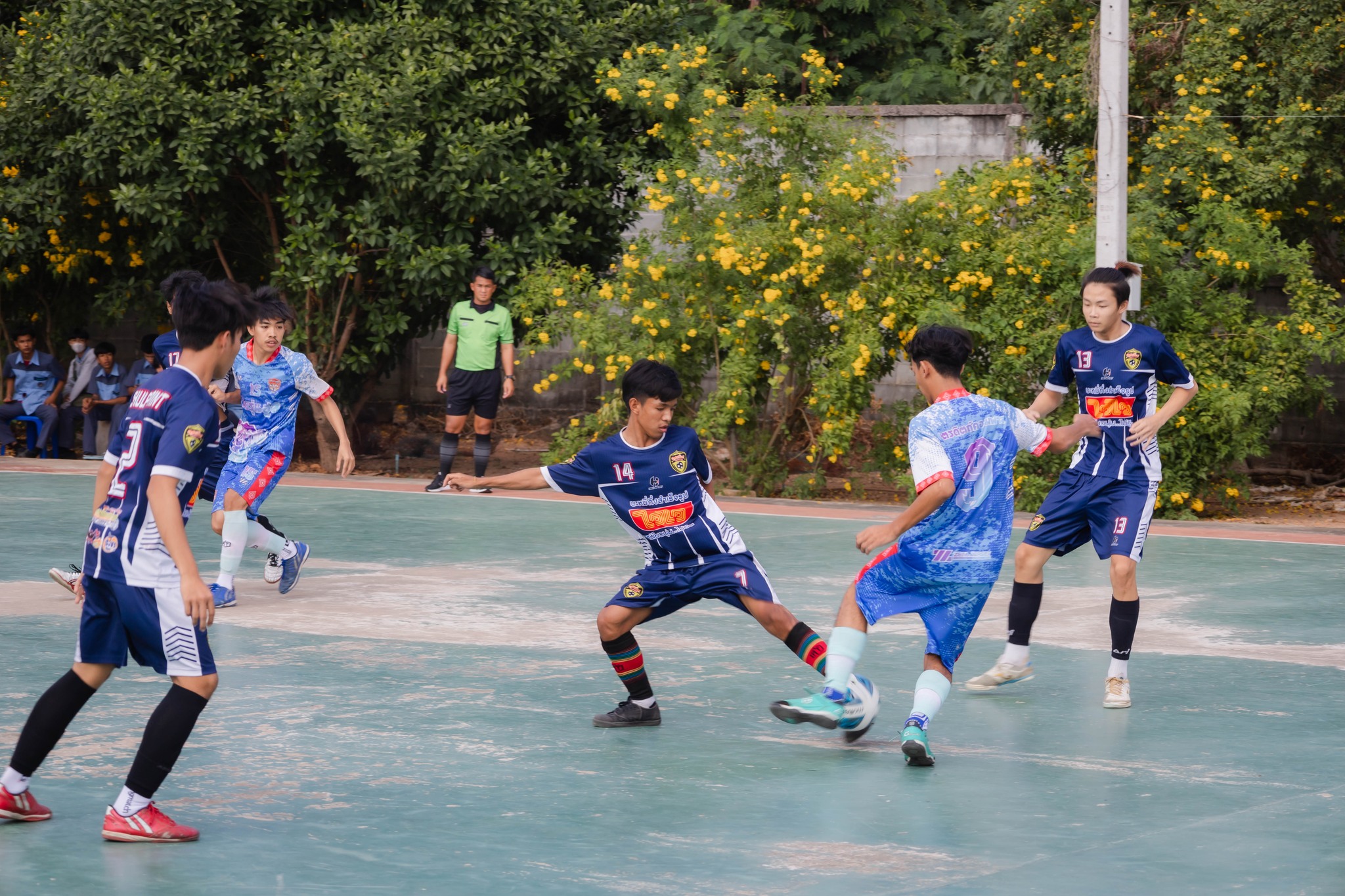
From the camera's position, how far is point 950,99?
23.5m

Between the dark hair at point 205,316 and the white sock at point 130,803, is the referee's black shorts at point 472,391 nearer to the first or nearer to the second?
the dark hair at point 205,316

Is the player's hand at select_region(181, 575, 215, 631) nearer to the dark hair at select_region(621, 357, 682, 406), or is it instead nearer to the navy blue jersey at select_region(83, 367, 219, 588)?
the navy blue jersey at select_region(83, 367, 219, 588)

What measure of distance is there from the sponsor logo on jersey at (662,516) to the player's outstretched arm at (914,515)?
3.00ft

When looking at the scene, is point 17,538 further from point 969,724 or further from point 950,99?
point 950,99

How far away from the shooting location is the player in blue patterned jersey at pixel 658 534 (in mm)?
6348

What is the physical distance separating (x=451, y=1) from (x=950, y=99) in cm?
939

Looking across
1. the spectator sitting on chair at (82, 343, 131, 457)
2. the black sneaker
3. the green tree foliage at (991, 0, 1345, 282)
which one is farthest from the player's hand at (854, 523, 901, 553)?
the spectator sitting on chair at (82, 343, 131, 457)

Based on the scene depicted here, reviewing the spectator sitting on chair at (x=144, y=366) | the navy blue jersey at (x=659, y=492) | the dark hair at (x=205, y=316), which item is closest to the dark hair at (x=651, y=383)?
the navy blue jersey at (x=659, y=492)

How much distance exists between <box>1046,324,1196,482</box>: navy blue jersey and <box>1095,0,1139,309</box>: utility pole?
5.92 m

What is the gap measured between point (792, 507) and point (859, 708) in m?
8.11

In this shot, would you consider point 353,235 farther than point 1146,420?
Yes

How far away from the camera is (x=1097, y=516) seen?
24.0 feet

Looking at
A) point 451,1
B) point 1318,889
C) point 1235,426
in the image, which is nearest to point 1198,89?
point 1235,426

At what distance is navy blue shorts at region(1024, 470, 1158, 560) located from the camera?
7.17 meters
